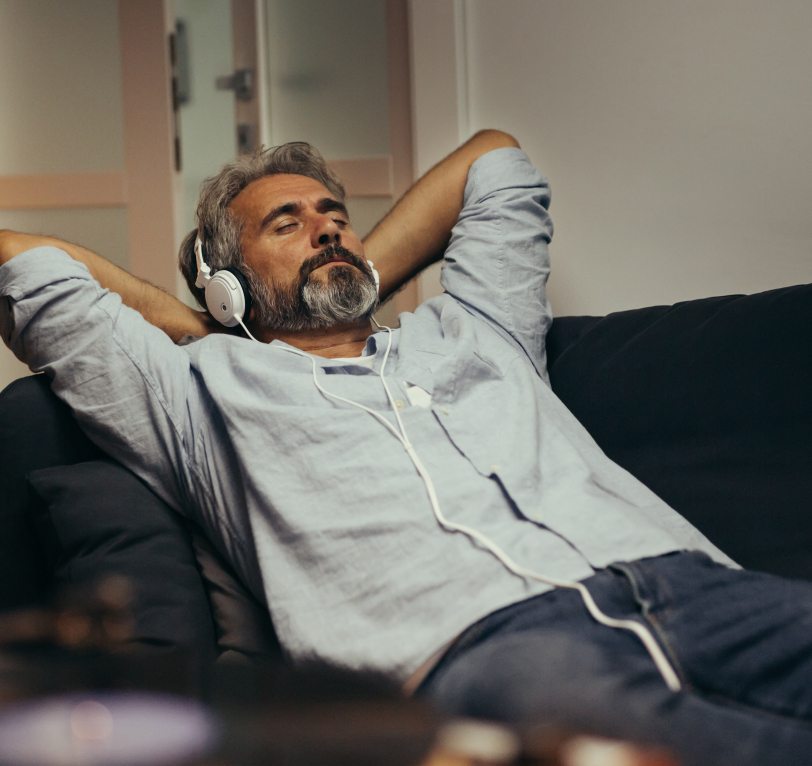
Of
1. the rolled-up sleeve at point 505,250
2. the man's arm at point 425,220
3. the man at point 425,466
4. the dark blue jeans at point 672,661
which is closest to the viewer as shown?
the dark blue jeans at point 672,661

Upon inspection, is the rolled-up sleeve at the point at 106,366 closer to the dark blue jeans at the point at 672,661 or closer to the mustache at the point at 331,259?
the mustache at the point at 331,259

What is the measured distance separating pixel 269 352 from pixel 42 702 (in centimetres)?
103

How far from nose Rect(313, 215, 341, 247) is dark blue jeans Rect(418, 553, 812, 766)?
2.77 ft

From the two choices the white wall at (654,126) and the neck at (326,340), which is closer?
the neck at (326,340)

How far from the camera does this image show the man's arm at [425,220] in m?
1.88

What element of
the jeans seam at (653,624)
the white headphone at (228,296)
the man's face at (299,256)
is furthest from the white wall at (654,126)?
the jeans seam at (653,624)

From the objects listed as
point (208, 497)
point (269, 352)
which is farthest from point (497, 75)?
point (208, 497)

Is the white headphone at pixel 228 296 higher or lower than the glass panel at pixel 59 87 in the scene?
lower

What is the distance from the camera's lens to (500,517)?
1.24 meters

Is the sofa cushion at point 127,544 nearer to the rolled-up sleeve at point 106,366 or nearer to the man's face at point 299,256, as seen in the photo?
the rolled-up sleeve at point 106,366

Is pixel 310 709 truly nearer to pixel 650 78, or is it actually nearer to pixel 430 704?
pixel 430 704

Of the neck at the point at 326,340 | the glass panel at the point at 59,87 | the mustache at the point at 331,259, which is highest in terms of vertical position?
the glass panel at the point at 59,87

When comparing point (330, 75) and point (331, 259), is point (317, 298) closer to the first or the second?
point (331, 259)

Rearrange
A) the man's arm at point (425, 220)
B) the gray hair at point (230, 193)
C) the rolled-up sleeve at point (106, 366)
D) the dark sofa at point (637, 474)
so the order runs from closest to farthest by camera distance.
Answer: the dark sofa at point (637, 474) < the rolled-up sleeve at point (106, 366) < the gray hair at point (230, 193) < the man's arm at point (425, 220)
